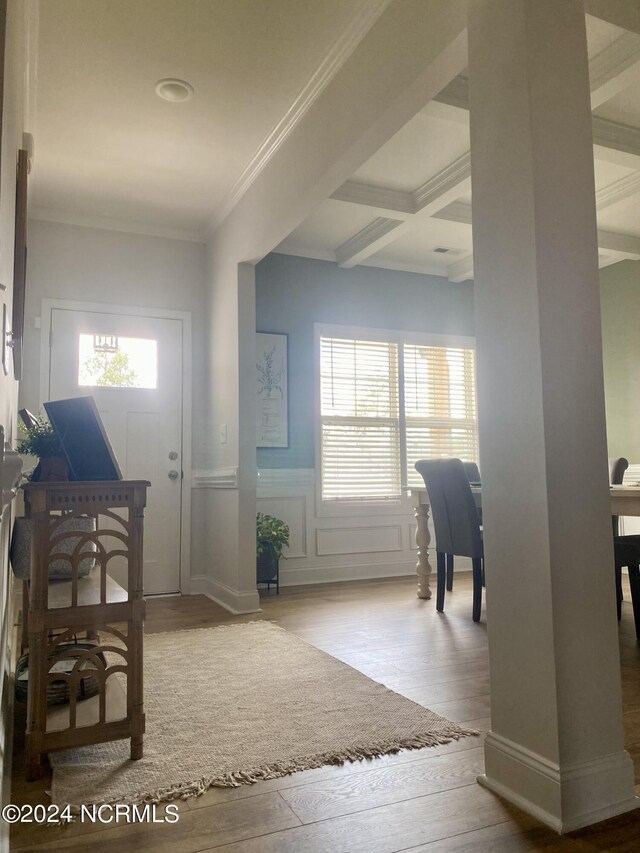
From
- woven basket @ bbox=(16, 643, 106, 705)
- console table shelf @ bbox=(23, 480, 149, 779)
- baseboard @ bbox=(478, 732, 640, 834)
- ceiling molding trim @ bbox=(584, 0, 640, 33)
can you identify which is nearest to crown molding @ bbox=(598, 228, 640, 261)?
ceiling molding trim @ bbox=(584, 0, 640, 33)

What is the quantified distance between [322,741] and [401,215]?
3511 millimetres

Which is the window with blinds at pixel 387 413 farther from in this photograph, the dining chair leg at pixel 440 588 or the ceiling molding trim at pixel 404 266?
the dining chair leg at pixel 440 588

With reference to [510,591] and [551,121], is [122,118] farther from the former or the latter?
[510,591]

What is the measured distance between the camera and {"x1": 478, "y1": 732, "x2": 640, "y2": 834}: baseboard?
1506mm

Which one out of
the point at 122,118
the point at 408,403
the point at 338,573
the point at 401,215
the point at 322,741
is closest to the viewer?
the point at 322,741

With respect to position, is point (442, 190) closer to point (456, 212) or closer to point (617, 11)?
point (456, 212)

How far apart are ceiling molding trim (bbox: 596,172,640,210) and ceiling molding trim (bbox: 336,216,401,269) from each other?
55.2 inches

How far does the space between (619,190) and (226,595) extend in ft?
12.5

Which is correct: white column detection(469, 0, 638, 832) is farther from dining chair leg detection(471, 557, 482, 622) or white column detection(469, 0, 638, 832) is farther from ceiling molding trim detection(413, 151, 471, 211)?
ceiling molding trim detection(413, 151, 471, 211)

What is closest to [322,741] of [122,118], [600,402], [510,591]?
[510,591]

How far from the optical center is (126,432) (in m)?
4.57

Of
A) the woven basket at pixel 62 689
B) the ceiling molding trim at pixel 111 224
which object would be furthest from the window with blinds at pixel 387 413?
the woven basket at pixel 62 689

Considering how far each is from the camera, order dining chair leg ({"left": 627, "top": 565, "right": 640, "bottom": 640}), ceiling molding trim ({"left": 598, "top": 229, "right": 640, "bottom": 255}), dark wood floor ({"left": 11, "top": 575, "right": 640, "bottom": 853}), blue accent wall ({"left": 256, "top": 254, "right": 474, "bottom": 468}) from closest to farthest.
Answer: dark wood floor ({"left": 11, "top": 575, "right": 640, "bottom": 853}) → dining chair leg ({"left": 627, "top": 565, "right": 640, "bottom": 640}) → ceiling molding trim ({"left": 598, "top": 229, "right": 640, "bottom": 255}) → blue accent wall ({"left": 256, "top": 254, "right": 474, "bottom": 468})

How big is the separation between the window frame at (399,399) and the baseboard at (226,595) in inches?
41.7
